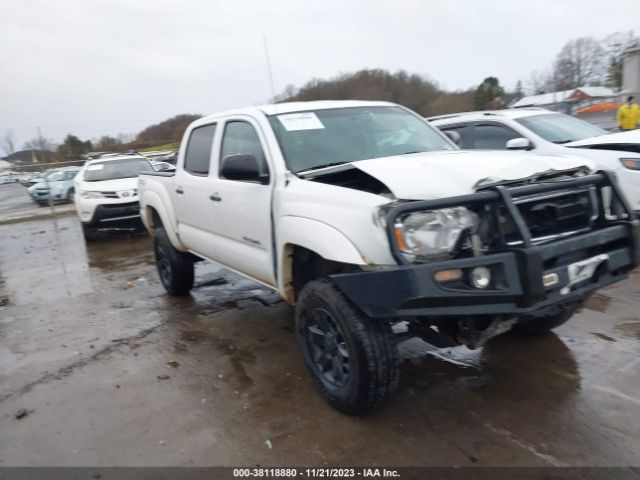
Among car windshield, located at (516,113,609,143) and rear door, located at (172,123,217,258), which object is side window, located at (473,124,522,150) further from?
rear door, located at (172,123,217,258)

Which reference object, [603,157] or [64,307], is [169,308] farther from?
[603,157]

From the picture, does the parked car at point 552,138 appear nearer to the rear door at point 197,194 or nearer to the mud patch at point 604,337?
the mud patch at point 604,337

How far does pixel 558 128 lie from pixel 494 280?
5.46 metres

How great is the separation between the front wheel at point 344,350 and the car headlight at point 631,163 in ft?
14.9

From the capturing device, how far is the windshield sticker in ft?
13.0

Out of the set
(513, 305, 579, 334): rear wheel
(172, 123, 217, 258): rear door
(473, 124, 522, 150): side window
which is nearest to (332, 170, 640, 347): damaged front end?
(513, 305, 579, 334): rear wheel

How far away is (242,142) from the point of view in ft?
14.0

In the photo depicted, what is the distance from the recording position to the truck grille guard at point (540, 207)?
266 cm

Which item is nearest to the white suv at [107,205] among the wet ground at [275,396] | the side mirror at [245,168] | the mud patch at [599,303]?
the wet ground at [275,396]

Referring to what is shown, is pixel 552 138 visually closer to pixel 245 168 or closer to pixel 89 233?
pixel 245 168

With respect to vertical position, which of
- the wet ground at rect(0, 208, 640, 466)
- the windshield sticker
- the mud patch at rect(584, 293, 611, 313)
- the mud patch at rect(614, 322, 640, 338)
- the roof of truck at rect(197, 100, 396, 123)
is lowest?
the mud patch at rect(584, 293, 611, 313)

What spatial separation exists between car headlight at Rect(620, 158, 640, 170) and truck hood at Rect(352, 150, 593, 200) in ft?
10.7

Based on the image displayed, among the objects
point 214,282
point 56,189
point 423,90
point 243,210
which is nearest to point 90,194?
point 214,282

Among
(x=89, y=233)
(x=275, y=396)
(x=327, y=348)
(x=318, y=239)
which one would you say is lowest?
(x=275, y=396)
